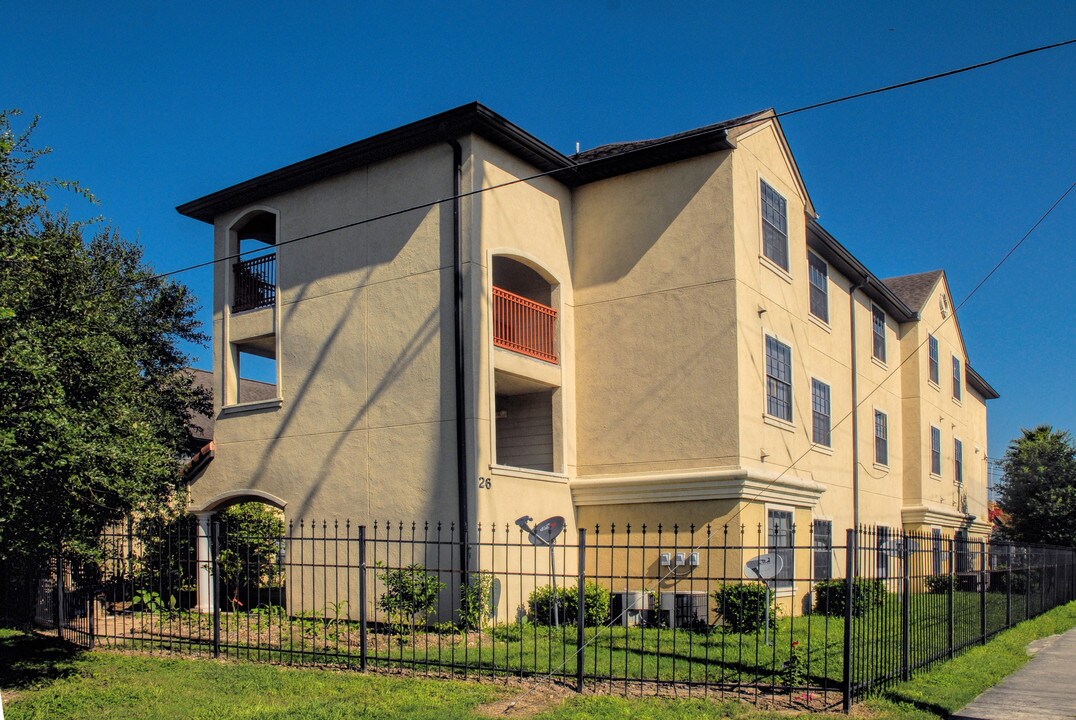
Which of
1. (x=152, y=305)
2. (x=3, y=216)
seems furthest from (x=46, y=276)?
(x=152, y=305)

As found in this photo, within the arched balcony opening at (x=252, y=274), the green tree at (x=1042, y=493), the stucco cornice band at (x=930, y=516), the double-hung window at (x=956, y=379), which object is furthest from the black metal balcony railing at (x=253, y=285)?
the green tree at (x=1042, y=493)

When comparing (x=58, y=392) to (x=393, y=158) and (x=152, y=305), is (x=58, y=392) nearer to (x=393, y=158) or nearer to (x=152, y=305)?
(x=393, y=158)

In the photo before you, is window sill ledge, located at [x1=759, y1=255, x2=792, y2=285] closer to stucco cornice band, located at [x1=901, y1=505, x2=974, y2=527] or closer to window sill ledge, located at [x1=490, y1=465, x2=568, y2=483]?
window sill ledge, located at [x1=490, y1=465, x2=568, y2=483]

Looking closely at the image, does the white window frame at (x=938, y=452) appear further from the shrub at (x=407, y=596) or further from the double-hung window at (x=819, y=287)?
the shrub at (x=407, y=596)

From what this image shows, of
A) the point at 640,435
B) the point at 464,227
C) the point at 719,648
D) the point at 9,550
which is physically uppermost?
the point at 464,227

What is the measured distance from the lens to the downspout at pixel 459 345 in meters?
15.6

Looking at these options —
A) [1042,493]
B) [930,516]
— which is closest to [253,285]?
[930,516]

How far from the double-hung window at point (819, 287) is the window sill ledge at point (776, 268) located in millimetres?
2382

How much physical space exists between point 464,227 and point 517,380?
2.91 metres

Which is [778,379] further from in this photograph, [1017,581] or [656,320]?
[1017,581]

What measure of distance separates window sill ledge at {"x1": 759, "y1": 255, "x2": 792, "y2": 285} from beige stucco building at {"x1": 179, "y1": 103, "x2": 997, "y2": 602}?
4.1 inches

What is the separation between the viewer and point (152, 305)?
Answer: 20781 millimetres

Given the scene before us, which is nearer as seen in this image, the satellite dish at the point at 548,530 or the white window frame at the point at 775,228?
the satellite dish at the point at 548,530

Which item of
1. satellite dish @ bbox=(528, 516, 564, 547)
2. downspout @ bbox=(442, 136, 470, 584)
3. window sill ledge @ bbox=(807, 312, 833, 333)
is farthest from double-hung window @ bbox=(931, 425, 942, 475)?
downspout @ bbox=(442, 136, 470, 584)
